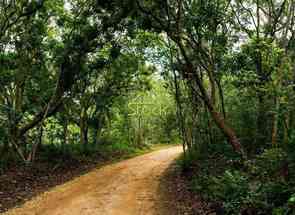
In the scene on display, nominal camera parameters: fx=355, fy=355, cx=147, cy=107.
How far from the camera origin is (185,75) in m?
17.7

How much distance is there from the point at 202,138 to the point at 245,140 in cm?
490

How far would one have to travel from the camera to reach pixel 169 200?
1128 cm

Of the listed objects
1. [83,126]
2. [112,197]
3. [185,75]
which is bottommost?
[112,197]

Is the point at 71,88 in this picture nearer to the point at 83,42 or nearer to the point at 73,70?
the point at 73,70

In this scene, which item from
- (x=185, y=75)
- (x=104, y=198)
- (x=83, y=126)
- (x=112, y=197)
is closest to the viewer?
(x=104, y=198)

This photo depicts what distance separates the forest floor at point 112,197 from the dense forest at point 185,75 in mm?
1086

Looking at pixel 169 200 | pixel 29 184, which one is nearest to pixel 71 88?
pixel 29 184

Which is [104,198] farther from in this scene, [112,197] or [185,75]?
[185,75]

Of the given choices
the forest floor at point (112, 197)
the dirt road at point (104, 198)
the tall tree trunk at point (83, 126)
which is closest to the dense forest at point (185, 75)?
the tall tree trunk at point (83, 126)

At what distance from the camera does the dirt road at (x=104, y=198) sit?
10023 millimetres

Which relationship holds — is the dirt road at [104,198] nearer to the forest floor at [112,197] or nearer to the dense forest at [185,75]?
the forest floor at [112,197]

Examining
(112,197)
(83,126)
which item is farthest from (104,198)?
(83,126)

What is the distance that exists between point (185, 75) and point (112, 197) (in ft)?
26.8

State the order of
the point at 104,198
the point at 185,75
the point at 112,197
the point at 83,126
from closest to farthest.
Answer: the point at 104,198 < the point at 112,197 < the point at 185,75 < the point at 83,126
